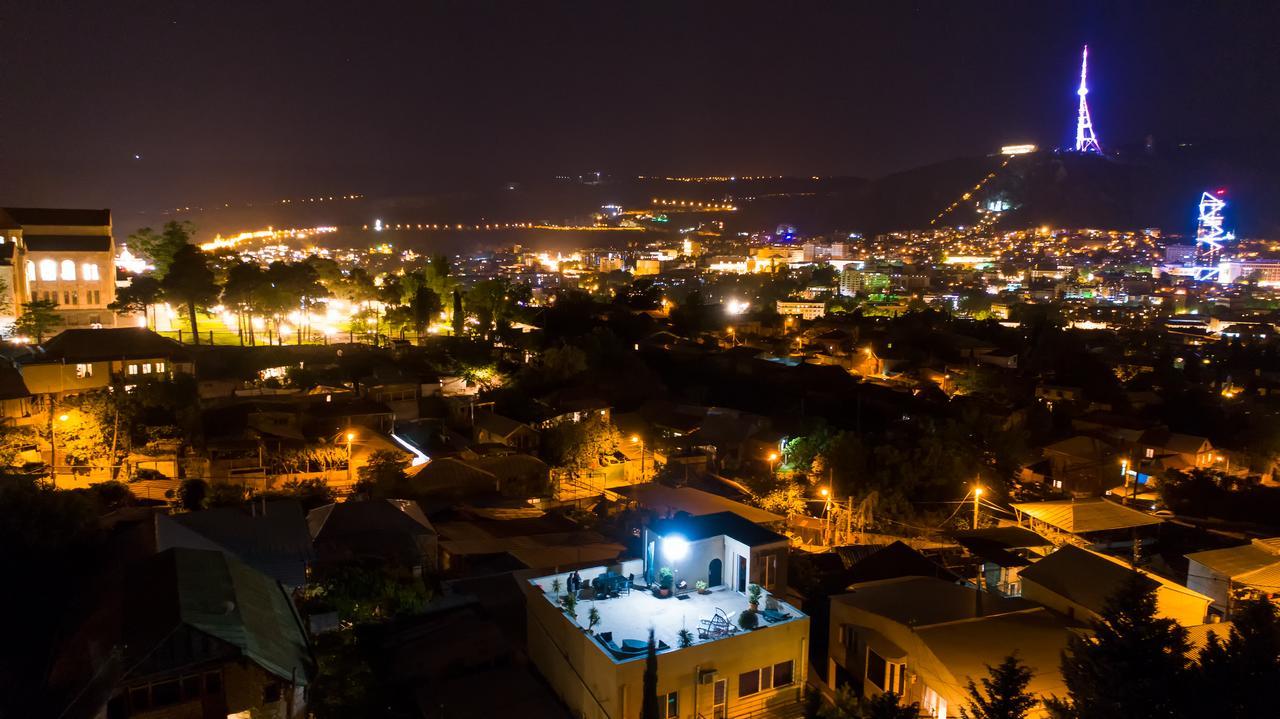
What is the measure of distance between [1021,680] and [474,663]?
11.9 ft

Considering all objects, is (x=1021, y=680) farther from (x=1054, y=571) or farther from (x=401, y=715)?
(x=401, y=715)

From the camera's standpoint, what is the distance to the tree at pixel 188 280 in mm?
15852

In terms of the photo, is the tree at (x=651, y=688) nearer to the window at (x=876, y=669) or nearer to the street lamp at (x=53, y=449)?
the window at (x=876, y=669)

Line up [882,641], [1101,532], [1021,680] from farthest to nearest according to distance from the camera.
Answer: [1101,532] < [882,641] < [1021,680]

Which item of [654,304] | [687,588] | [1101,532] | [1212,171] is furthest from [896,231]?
[687,588]

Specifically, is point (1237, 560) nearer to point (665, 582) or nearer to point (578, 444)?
point (665, 582)

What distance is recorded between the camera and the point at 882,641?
603 centimetres

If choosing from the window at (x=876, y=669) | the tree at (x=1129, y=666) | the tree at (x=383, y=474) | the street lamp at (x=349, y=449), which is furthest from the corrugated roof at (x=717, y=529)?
the street lamp at (x=349, y=449)

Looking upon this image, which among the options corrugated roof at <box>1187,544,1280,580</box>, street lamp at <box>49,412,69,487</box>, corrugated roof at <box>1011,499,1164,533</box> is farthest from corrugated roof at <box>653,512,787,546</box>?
street lamp at <box>49,412,69,487</box>

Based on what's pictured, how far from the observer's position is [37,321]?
46.3ft

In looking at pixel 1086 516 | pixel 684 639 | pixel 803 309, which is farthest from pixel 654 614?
pixel 803 309

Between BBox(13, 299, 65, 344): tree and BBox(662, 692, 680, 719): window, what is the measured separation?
47.4 ft

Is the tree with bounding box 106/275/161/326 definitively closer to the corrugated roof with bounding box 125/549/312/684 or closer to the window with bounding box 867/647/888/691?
the corrugated roof with bounding box 125/549/312/684

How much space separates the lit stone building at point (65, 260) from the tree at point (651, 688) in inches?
638
